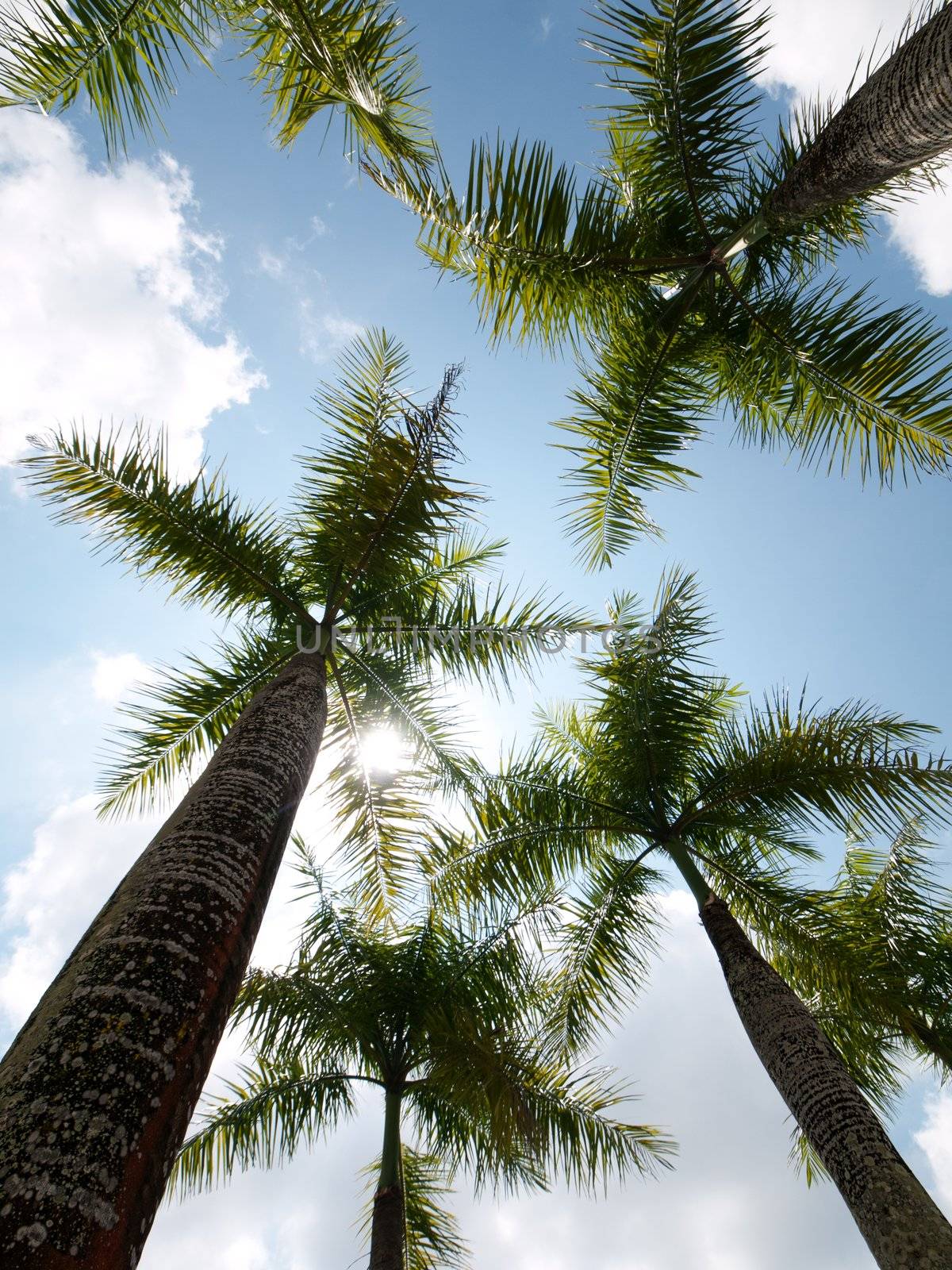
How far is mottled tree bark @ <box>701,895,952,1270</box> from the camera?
430cm

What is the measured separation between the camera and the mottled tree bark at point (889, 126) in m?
3.50

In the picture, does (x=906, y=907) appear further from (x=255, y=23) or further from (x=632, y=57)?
(x=255, y=23)

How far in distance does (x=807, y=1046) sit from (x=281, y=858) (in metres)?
4.38

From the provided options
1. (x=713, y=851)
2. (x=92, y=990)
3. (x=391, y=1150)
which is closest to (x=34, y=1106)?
(x=92, y=990)

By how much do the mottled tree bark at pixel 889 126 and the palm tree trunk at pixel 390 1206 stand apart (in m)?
8.82

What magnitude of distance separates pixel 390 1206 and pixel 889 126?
903 centimetres

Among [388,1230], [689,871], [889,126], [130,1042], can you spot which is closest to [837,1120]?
[689,871]

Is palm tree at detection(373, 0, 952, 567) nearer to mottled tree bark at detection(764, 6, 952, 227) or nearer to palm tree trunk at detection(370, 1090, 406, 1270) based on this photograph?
mottled tree bark at detection(764, 6, 952, 227)

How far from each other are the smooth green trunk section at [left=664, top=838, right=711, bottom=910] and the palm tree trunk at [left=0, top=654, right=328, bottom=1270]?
17.3 feet

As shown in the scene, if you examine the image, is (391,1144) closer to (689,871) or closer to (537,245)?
(689,871)

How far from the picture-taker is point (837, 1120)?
4945 millimetres

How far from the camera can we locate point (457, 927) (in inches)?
300

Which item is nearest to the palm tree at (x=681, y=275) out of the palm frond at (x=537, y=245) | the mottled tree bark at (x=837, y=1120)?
the palm frond at (x=537, y=245)

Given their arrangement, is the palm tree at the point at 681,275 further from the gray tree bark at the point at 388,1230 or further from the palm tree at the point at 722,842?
the gray tree bark at the point at 388,1230
